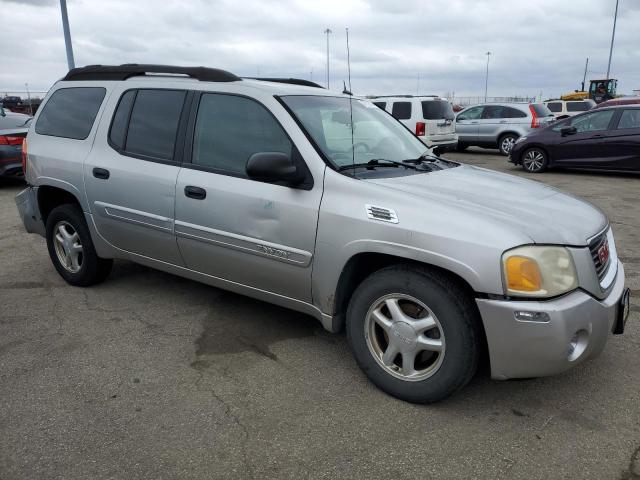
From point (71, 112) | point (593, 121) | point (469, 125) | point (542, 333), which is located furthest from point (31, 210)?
point (469, 125)

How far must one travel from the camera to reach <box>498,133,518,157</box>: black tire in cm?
1602

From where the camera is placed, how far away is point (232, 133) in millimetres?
3520

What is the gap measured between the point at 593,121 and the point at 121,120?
1054 cm

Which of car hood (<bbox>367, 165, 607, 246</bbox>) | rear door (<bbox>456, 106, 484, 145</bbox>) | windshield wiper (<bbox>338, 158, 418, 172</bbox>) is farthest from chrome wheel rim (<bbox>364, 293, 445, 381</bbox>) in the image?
rear door (<bbox>456, 106, 484, 145</bbox>)

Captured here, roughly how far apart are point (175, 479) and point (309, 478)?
0.58 meters

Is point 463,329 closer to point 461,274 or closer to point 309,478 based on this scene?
point 461,274

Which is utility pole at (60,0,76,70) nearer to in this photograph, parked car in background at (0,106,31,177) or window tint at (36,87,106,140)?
parked car in background at (0,106,31,177)

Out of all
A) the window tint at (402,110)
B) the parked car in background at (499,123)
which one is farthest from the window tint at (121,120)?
the parked car in background at (499,123)

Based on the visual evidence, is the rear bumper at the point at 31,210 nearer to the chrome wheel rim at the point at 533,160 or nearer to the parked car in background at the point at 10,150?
the parked car in background at the point at 10,150

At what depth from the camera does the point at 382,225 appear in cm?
281

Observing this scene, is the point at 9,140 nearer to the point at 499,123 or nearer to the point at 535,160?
the point at 535,160

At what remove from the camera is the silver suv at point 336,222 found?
2568 mm

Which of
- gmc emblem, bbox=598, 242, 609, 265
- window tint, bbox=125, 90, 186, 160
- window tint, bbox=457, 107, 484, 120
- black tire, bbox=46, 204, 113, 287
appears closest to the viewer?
gmc emblem, bbox=598, 242, 609, 265

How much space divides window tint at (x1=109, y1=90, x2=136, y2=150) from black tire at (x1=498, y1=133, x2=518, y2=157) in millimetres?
13932
